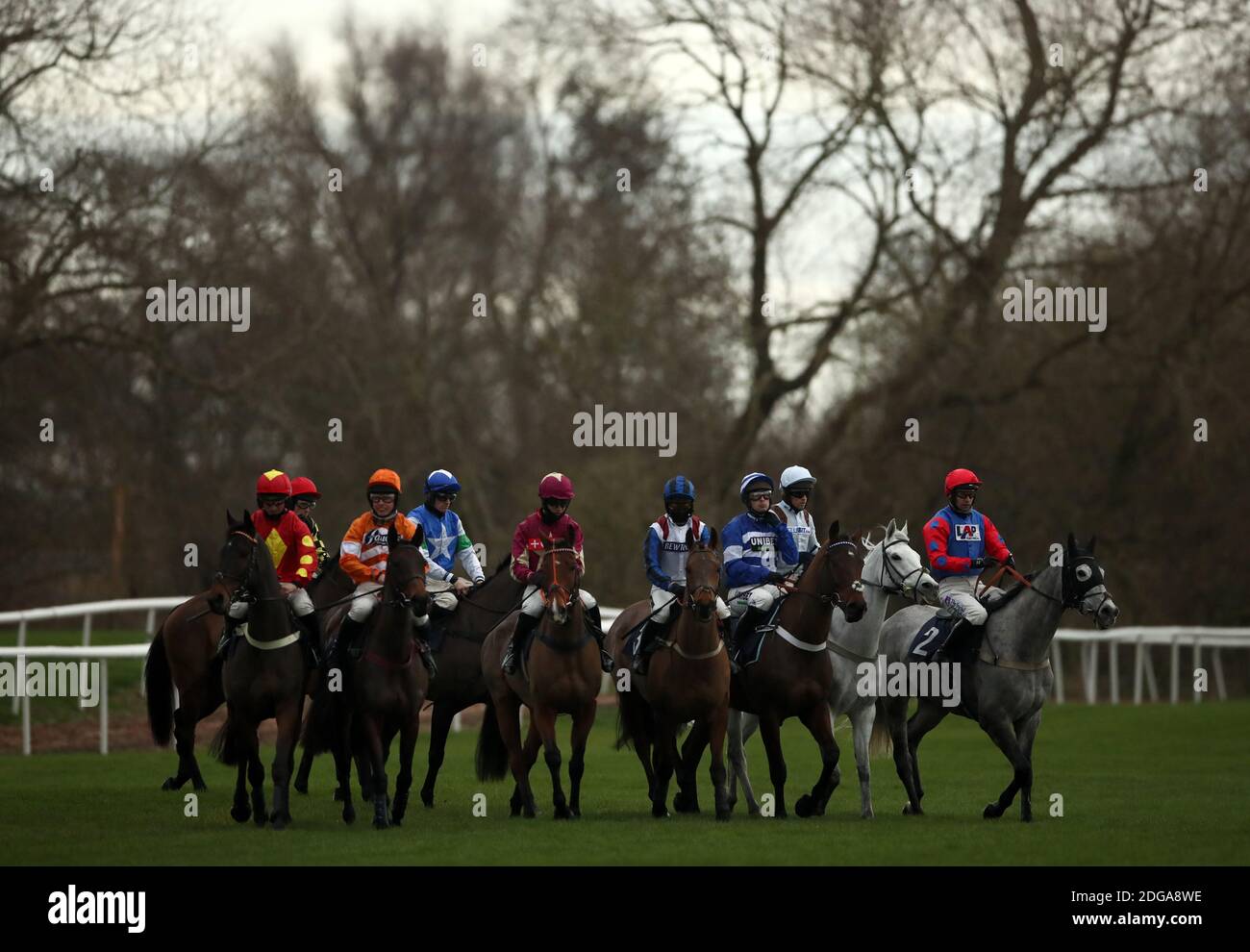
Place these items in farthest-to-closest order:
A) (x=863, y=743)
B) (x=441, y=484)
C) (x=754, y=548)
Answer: (x=441, y=484) < (x=754, y=548) < (x=863, y=743)

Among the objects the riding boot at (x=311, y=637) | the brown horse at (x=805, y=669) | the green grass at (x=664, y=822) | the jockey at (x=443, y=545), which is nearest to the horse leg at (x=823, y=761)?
the brown horse at (x=805, y=669)

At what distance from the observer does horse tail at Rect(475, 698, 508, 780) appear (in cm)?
1364

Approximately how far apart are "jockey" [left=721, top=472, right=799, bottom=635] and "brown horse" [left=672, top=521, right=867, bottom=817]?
15.5 inches

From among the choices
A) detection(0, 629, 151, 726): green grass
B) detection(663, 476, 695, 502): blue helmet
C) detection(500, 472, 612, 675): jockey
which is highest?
detection(663, 476, 695, 502): blue helmet

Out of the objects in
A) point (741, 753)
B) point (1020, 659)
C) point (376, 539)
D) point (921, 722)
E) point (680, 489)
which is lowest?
point (741, 753)

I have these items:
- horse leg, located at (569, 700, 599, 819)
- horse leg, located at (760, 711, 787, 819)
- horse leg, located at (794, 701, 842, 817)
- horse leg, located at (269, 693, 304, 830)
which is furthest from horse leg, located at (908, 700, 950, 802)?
horse leg, located at (269, 693, 304, 830)

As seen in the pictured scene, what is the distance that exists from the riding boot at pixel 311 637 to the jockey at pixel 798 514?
10.2ft

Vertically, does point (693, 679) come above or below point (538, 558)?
below

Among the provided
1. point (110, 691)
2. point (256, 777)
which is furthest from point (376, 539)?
point (110, 691)

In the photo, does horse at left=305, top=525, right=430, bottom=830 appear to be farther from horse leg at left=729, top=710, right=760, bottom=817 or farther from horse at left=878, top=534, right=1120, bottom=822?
horse at left=878, top=534, right=1120, bottom=822

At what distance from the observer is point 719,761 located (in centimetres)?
1191

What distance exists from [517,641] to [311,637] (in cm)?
141

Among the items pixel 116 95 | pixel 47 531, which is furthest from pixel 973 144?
pixel 47 531

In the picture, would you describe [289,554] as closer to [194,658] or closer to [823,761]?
[194,658]
